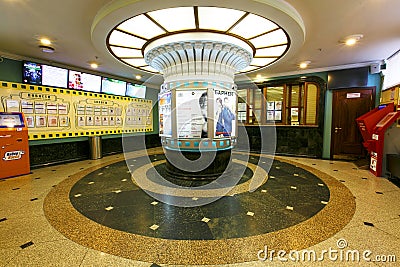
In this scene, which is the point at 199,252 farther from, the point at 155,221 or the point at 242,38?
the point at 242,38

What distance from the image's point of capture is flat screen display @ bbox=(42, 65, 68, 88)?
209 inches

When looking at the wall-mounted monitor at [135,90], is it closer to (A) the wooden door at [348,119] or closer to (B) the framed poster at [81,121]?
(B) the framed poster at [81,121]

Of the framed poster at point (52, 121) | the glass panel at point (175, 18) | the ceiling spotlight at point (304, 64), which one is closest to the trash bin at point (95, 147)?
the framed poster at point (52, 121)

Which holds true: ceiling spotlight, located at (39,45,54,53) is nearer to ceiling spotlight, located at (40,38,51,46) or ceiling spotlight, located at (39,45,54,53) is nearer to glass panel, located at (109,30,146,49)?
ceiling spotlight, located at (40,38,51,46)

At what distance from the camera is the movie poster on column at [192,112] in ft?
13.9

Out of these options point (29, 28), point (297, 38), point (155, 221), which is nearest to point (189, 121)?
point (155, 221)

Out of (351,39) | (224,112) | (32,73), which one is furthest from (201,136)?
(32,73)

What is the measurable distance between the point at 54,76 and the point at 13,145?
224 cm

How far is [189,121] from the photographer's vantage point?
14.0 ft

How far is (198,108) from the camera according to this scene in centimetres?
424

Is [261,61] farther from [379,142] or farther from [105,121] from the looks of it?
[105,121]

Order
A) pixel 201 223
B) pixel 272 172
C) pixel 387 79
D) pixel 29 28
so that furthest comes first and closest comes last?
pixel 387 79 → pixel 272 172 → pixel 29 28 → pixel 201 223

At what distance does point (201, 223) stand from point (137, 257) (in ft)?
2.94

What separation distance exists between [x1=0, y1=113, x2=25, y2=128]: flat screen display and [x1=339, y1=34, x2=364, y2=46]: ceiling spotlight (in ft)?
25.2
